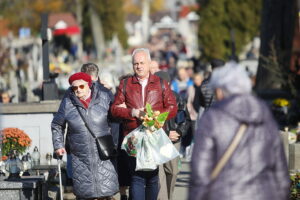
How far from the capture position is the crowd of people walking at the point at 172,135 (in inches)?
228

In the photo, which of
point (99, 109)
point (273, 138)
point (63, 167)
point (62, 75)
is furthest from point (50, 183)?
point (62, 75)

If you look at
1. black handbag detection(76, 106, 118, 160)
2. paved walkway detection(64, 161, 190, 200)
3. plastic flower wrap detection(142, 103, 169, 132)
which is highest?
plastic flower wrap detection(142, 103, 169, 132)

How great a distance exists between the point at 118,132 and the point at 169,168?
90 centimetres

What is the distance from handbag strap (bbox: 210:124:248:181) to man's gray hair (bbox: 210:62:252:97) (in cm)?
25

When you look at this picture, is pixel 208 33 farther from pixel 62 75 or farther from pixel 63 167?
pixel 63 167

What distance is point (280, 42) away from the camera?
21.8 m

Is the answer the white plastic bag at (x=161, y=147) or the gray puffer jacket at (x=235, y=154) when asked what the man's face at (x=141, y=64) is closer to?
the white plastic bag at (x=161, y=147)

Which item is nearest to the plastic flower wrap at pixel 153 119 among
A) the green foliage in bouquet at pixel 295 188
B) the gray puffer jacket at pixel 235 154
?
the green foliage in bouquet at pixel 295 188

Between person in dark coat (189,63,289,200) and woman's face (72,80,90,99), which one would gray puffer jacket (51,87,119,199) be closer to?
woman's face (72,80,90,99)

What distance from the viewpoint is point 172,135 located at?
9211mm

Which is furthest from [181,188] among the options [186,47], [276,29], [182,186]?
[186,47]

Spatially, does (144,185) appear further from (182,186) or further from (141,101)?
(182,186)

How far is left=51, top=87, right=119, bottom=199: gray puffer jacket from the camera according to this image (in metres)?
8.69

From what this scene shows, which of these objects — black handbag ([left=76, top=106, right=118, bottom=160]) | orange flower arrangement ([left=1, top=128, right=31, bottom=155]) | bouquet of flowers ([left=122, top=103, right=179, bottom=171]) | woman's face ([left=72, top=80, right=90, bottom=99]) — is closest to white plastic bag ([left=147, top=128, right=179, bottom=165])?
bouquet of flowers ([left=122, top=103, right=179, bottom=171])
